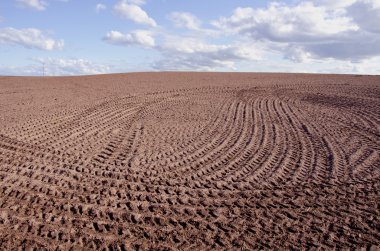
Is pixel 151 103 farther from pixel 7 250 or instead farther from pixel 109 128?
pixel 7 250

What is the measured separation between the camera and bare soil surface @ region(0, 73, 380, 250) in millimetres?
4535

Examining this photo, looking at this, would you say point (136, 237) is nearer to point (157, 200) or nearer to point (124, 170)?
point (157, 200)

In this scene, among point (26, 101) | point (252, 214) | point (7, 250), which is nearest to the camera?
point (7, 250)

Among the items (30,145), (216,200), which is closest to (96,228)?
(216,200)

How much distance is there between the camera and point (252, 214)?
5.14 meters

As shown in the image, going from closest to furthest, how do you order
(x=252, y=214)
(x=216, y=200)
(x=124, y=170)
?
(x=252, y=214) → (x=216, y=200) → (x=124, y=170)

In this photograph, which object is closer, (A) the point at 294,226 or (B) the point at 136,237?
(B) the point at 136,237

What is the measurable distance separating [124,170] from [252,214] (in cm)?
258

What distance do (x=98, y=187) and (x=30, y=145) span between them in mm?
2974

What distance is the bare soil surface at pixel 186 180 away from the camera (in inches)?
179

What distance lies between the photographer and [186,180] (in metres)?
6.30

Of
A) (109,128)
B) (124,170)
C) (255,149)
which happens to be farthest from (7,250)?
(109,128)

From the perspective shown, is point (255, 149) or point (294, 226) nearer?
point (294, 226)

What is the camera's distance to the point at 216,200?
5.54 meters
